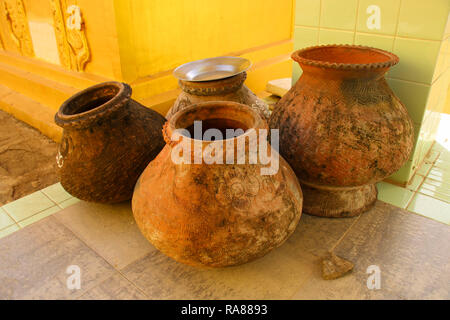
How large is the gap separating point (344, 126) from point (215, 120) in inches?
26.6

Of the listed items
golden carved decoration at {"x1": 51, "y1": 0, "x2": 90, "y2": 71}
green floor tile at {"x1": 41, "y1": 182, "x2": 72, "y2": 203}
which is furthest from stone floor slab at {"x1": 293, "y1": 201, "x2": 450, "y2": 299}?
golden carved decoration at {"x1": 51, "y1": 0, "x2": 90, "y2": 71}

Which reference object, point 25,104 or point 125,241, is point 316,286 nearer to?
point 125,241

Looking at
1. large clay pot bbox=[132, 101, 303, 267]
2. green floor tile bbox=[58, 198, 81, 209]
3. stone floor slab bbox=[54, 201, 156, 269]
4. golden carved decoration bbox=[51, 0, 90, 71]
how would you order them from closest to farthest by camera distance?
large clay pot bbox=[132, 101, 303, 267] → stone floor slab bbox=[54, 201, 156, 269] → green floor tile bbox=[58, 198, 81, 209] → golden carved decoration bbox=[51, 0, 90, 71]

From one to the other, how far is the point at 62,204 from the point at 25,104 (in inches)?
106

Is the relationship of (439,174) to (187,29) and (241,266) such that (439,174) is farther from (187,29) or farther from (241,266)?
(187,29)

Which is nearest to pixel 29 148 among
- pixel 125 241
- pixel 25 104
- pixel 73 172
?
pixel 25 104

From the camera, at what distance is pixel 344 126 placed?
1808 mm

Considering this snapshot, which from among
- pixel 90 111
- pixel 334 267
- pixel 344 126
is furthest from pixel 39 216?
pixel 344 126

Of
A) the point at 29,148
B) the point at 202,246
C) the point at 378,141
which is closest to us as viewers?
the point at 202,246

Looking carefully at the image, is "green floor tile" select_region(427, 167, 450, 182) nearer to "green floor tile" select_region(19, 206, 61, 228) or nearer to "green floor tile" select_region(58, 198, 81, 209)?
"green floor tile" select_region(58, 198, 81, 209)

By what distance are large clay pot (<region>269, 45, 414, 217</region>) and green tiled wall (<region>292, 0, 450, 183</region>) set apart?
0.65ft

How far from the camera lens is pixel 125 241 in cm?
195

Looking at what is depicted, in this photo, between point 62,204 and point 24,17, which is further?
point 24,17

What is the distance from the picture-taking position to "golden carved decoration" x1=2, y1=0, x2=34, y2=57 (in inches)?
165
